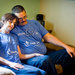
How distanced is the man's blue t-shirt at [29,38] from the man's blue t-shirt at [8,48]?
0.15 m

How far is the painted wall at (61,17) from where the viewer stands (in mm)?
2618

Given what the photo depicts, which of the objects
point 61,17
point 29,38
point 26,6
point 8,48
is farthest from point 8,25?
point 61,17

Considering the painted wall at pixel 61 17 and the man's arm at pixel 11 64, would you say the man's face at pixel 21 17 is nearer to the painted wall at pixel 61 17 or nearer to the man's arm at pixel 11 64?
the man's arm at pixel 11 64

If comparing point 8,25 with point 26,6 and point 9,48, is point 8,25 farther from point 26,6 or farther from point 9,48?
point 26,6

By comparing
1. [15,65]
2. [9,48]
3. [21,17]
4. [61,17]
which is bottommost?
[15,65]

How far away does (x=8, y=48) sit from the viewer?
1295mm

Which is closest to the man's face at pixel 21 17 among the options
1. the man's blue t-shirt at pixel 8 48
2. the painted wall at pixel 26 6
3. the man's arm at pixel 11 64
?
the man's blue t-shirt at pixel 8 48

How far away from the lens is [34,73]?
1.15 m

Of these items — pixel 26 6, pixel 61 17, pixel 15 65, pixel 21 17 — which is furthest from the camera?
pixel 61 17

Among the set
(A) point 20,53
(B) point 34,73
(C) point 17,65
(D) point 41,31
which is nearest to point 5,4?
(D) point 41,31

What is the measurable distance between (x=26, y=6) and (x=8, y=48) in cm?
149

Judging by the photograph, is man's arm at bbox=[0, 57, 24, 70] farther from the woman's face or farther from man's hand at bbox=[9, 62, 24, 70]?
the woman's face

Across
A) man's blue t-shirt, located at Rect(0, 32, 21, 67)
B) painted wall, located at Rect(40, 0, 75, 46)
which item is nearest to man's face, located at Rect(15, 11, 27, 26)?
man's blue t-shirt, located at Rect(0, 32, 21, 67)

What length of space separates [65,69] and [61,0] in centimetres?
155
